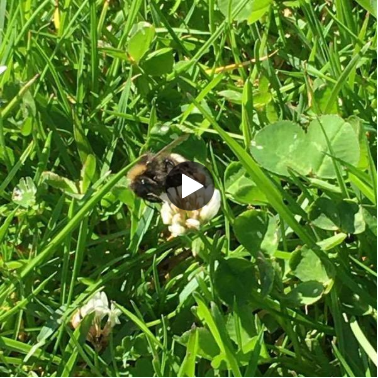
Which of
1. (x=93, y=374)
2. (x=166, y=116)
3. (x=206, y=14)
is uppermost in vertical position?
(x=206, y=14)

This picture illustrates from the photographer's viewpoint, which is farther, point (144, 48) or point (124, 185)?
point (144, 48)

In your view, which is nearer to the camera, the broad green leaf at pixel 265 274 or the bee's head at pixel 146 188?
the broad green leaf at pixel 265 274

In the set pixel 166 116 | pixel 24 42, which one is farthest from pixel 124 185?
pixel 24 42

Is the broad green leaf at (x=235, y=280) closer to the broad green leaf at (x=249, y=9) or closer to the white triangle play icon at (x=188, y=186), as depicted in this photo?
the white triangle play icon at (x=188, y=186)

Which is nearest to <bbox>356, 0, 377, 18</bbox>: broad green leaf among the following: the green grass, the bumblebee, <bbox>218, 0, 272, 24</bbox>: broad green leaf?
the green grass

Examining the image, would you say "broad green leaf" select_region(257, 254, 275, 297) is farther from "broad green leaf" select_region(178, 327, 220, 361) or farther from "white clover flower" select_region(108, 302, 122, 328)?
"white clover flower" select_region(108, 302, 122, 328)

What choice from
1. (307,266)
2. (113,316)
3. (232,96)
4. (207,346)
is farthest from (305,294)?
(232,96)

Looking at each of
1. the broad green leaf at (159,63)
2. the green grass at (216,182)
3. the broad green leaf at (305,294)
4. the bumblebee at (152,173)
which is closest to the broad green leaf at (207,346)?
the green grass at (216,182)

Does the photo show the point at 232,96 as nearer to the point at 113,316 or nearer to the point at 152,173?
the point at 152,173

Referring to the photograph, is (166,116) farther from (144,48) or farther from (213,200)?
(213,200)
